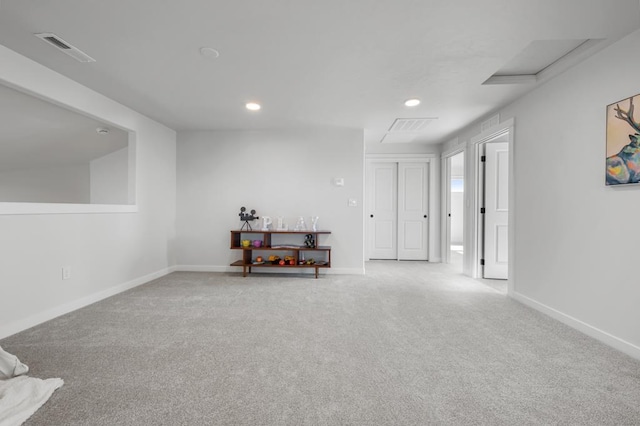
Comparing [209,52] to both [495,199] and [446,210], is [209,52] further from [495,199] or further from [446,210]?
[446,210]

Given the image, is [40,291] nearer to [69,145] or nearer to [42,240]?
[42,240]

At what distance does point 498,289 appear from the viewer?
354 centimetres

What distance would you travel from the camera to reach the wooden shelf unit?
4082 millimetres

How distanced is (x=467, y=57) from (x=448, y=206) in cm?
350

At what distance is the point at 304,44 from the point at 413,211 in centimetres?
421

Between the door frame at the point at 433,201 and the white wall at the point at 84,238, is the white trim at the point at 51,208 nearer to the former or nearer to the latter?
the white wall at the point at 84,238

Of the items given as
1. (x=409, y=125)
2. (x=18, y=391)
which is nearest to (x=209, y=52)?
(x=18, y=391)

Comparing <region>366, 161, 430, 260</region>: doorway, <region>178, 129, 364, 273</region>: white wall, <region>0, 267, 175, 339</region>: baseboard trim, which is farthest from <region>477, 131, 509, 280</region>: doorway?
<region>0, 267, 175, 339</region>: baseboard trim

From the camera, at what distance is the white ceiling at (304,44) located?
1695mm

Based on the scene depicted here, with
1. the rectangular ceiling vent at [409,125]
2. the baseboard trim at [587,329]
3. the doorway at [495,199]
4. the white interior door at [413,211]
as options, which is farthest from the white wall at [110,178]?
the baseboard trim at [587,329]

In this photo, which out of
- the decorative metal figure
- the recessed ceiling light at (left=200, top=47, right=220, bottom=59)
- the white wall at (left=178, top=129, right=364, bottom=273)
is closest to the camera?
the recessed ceiling light at (left=200, top=47, right=220, bottom=59)

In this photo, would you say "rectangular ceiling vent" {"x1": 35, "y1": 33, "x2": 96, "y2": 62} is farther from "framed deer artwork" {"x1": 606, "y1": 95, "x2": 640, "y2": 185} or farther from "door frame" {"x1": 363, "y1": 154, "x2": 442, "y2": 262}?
"door frame" {"x1": 363, "y1": 154, "x2": 442, "y2": 262}

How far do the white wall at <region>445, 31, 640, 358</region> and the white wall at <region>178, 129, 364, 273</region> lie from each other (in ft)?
7.04

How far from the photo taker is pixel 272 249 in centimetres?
409
